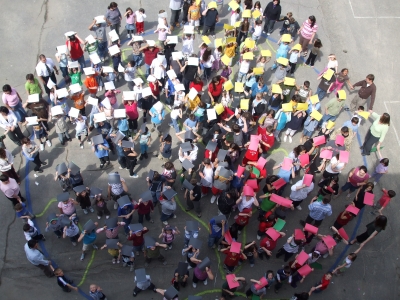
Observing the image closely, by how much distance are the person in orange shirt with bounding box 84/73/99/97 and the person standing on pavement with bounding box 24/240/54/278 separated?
17.8 feet

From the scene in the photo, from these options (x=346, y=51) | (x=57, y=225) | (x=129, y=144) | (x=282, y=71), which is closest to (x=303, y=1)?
(x=346, y=51)

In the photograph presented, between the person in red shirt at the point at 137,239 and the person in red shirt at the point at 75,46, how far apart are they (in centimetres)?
715

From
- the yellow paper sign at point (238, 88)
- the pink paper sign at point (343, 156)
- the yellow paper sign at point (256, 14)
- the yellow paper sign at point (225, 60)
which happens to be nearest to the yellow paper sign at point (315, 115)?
the pink paper sign at point (343, 156)

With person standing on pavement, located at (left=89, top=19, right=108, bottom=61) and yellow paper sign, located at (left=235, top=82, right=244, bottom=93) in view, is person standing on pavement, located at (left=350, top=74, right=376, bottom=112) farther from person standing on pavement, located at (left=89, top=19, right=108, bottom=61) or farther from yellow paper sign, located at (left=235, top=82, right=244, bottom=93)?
person standing on pavement, located at (left=89, top=19, right=108, bottom=61)

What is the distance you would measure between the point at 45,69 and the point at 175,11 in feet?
19.4

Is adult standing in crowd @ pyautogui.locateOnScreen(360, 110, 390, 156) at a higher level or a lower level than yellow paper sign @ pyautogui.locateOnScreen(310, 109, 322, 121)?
lower

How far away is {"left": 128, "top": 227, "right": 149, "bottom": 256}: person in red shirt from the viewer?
9.45m

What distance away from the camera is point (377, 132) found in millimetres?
11969

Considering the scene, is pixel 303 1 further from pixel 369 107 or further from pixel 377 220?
pixel 377 220

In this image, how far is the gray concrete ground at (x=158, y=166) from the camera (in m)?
10.0

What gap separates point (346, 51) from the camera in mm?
16391

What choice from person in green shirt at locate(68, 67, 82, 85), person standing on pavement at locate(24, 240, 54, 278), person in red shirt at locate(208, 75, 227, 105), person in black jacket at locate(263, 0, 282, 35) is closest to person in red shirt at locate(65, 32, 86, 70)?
person in green shirt at locate(68, 67, 82, 85)

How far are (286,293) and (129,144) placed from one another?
576cm

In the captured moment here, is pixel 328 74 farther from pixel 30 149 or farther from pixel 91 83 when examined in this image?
pixel 30 149
